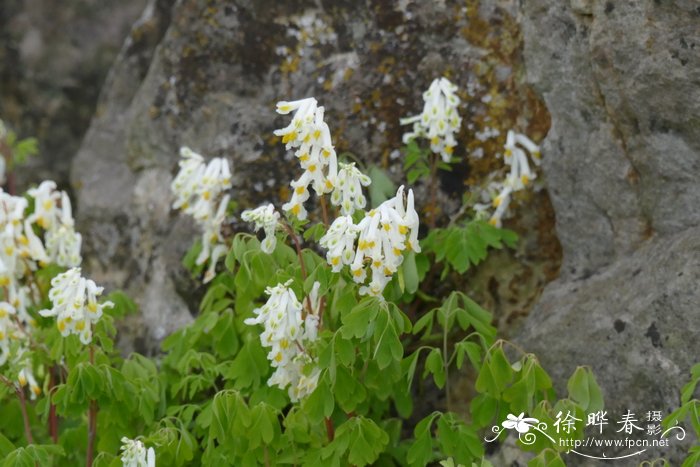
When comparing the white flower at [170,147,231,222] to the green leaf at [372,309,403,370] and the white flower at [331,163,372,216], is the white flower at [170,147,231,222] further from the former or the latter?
the green leaf at [372,309,403,370]

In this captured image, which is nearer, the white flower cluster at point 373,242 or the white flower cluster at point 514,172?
the white flower cluster at point 373,242

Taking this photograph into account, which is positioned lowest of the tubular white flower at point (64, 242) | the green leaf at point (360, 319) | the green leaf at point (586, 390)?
the green leaf at point (586, 390)

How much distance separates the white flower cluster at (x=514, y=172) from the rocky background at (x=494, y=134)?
A: 96mm

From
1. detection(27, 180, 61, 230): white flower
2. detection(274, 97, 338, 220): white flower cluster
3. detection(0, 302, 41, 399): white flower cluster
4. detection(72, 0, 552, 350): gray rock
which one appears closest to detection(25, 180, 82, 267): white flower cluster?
detection(27, 180, 61, 230): white flower

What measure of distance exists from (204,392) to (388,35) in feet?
7.33

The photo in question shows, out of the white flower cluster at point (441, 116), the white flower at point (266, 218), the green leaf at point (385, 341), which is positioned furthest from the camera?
the white flower cluster at point (441, 116)

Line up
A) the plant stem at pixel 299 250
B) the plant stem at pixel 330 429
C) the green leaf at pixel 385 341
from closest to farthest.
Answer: the green leaf at pixel 385 341, the plant stem at pixel 299 250, the plant stem at pixel 330 429

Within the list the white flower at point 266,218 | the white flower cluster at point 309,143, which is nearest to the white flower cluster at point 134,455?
the white flower at point 266,218

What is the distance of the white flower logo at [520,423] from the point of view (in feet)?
14.0

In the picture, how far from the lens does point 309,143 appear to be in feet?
14.0

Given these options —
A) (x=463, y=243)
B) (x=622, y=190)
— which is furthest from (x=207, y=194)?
(x=622, y=190)

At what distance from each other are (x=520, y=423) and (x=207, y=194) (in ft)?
6.56

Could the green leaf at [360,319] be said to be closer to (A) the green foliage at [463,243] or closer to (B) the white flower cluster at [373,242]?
(B) the white flower cluster at [373,242]

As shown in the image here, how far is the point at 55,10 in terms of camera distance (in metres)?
8.68
